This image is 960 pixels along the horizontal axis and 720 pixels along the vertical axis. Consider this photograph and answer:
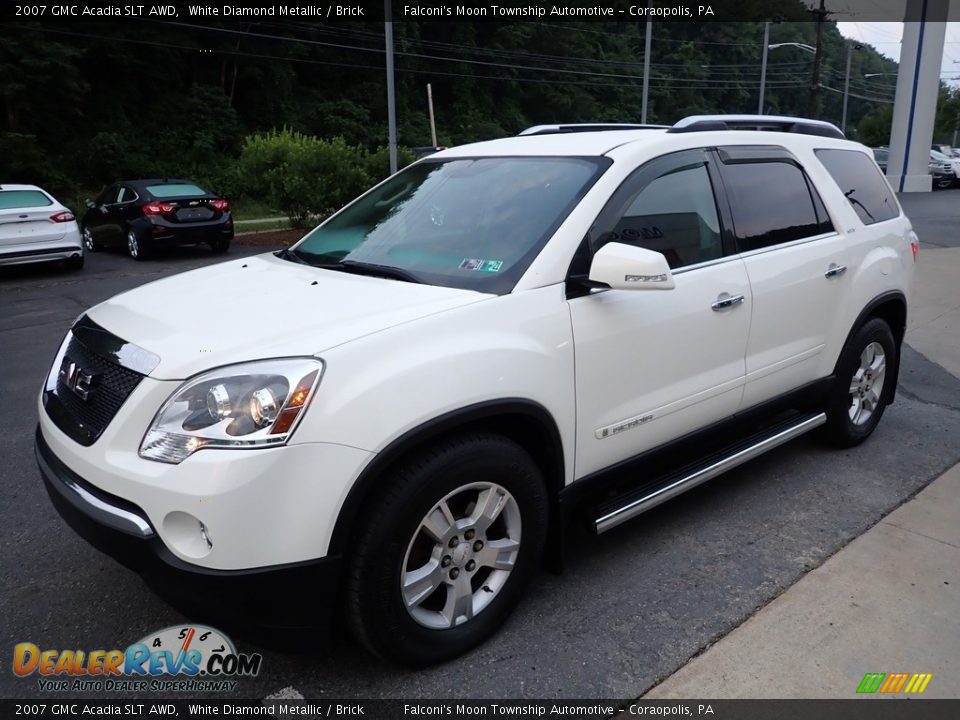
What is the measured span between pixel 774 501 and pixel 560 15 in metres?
57.2

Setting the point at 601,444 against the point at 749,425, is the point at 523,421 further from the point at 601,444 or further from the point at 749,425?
the point at 749,425

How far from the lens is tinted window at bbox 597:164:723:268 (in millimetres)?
3242

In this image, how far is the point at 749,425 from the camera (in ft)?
12.9

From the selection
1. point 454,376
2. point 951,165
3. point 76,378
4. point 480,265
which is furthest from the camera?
point 951,165

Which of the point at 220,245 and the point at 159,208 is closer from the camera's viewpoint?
the point at 159,208

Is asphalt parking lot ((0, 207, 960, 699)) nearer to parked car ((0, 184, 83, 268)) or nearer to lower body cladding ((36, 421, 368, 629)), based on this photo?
lower body cladding ((36, 421, 368, 629))

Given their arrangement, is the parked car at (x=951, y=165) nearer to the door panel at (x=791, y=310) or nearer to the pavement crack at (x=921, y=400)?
the pavement crack at (x=921, y=400)

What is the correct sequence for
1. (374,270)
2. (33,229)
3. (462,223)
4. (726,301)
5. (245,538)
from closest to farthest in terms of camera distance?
(245,538) < (374,270) < (462,223) < (726,301) < (33,229)

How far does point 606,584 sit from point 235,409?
1.75 m

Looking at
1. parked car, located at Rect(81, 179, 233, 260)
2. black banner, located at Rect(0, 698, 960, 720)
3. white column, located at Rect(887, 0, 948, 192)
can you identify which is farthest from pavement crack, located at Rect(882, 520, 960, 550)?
white column, located at Rect(887, 0, 948, 192)

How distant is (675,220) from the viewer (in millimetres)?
3447

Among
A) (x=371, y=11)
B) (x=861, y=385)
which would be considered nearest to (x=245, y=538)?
(x=861, y=385)

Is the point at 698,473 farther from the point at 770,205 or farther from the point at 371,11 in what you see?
the point at 371,11

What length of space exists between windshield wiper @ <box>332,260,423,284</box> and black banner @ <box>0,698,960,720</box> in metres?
1.50
